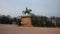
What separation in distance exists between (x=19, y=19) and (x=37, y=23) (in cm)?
43

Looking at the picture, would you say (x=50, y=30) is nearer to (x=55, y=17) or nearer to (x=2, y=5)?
(x=55, y=17)

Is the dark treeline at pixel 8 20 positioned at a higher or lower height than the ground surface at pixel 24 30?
higher

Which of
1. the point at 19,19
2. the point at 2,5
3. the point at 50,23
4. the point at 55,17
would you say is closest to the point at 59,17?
the point at 55,17

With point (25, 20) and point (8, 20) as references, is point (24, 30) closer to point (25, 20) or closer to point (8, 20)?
point (25, 20)

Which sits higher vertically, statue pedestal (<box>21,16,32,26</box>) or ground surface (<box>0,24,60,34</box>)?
statue pedestal (<box>21,16,32,26</box>)

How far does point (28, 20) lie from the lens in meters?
2.80

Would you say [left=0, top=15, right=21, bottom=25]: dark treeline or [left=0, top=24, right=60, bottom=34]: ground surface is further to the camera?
[left=0, top=15, right=21, bottom=25]: dark treeline

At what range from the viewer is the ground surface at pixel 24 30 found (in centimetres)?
266

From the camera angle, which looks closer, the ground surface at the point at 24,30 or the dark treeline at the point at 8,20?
the ground surface at the point at 24,30

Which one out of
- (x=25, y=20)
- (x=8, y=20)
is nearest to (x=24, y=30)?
(x=25, y=20)

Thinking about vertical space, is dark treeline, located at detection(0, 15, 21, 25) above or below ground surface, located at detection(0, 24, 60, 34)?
above

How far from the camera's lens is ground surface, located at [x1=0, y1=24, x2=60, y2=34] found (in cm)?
266

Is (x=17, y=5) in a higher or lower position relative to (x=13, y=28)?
higher

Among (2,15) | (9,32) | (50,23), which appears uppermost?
(2,15)
